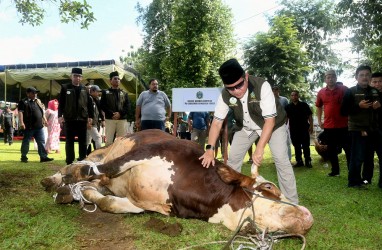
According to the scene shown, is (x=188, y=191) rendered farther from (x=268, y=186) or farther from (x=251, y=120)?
(x=251, y=120)

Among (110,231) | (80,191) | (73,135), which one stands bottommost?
(110,231)

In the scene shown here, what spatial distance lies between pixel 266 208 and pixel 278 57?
1813 centimetres

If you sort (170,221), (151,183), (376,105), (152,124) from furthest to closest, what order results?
1. (152,124)
2. (376,105)
3. (170,221)
4. (151,183)

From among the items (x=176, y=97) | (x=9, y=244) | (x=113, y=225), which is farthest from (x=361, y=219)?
(x=176, y=97)

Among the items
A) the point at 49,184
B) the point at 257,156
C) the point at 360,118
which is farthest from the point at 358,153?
the point at 49,184

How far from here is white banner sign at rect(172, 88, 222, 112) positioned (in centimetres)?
780

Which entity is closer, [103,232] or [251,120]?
[103,232]

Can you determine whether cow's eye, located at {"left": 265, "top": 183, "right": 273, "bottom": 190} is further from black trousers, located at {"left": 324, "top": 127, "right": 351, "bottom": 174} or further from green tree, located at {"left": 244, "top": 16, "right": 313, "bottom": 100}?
green tree, located at {"left": 244, "top": 16, "right": 313, "bottom": 100}

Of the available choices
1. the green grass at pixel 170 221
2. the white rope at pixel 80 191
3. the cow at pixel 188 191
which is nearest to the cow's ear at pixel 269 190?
the cow at pixel 188 191

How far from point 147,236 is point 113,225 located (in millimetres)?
522

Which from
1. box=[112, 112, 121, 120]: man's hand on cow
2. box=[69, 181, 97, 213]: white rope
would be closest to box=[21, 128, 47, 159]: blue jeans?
box=[112, 112, 121, 120]: man's hand on cow

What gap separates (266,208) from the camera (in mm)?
2670

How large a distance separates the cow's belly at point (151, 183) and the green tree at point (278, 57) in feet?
55.5

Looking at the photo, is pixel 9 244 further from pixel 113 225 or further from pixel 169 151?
pixel 169 151
